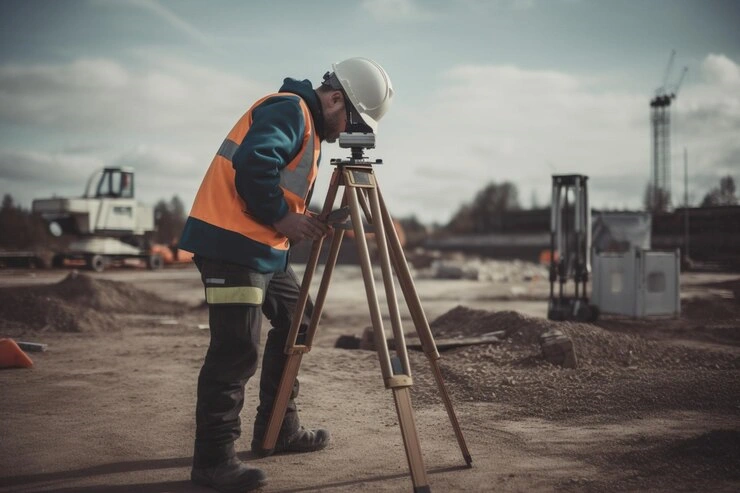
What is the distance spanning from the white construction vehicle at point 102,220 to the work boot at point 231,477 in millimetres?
19006

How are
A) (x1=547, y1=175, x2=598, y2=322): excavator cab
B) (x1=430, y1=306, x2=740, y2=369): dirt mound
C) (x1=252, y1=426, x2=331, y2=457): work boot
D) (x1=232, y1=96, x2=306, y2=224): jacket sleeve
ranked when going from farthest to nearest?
(x1=547, y1=175, x2=598, y2=322): excavator cab < (x1=430, y1=306, x2=740, y2=369): dirt mound < (x1=252, y1=426, x2=331, y2=457): work boot < (x1=232, y1=96, x2=306, y2=224): jacket sleeve

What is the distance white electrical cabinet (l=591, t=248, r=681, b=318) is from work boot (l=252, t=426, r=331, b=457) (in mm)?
8803

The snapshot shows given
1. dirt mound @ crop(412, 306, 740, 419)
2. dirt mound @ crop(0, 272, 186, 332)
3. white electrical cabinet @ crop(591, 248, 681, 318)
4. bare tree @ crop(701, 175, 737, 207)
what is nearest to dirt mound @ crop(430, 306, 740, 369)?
dirt mound @ crop(412, 306, 740, 419)

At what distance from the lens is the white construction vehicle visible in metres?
20.4

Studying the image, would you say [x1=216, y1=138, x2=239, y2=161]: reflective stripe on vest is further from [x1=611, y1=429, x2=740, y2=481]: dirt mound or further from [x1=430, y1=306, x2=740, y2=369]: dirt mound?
[x1=430, y1=306, x2=740, y2=369]: dirt mound

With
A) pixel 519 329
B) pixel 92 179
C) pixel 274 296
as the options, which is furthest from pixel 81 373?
pixel 92 179

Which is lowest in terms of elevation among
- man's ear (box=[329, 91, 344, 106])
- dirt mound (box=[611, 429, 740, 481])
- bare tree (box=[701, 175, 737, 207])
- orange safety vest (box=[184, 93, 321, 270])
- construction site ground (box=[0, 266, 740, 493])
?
construction site ground (box=[0, 266, 740, 493])

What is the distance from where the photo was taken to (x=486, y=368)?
626 cm

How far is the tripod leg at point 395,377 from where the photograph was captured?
2775mm

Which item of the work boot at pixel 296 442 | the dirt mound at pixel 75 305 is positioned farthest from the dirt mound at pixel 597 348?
the dirt mound at pixel 75 305

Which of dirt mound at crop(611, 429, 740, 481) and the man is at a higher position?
the man

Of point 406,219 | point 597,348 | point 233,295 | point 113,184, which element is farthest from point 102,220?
point 406,219

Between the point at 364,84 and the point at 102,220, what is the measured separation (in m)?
19.5

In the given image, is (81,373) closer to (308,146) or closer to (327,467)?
(327,467)
